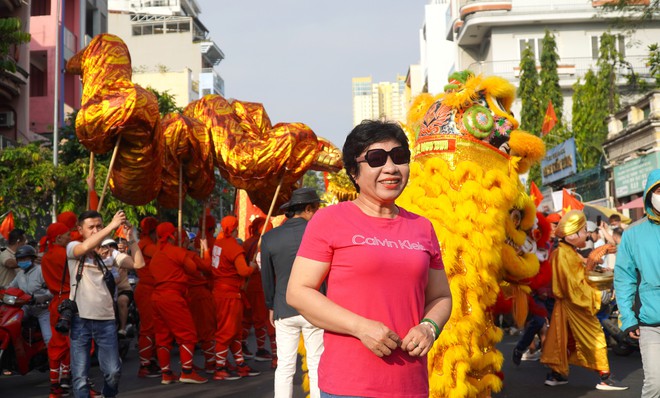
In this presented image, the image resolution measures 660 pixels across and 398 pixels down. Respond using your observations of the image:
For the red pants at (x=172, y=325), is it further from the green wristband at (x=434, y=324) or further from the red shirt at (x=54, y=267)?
the green wristband at (x=434, y=324)

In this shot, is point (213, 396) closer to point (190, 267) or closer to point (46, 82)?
point (190, 267)

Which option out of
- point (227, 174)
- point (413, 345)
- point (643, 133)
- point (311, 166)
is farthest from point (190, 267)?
point (643, 133)

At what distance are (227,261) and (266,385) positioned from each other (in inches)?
58.2

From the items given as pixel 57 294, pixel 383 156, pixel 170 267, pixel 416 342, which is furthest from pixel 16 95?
pixel 416 342

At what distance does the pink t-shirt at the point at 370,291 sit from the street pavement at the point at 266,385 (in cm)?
517

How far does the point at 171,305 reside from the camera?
9.36m

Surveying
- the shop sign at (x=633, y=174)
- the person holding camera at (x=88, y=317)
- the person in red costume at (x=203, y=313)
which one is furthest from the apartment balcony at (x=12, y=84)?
the person holding camera at (x=88, y=317)

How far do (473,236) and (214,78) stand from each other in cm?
7360

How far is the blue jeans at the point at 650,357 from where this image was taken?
5137 millimetres

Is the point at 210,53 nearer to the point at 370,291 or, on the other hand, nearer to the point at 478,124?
the point at 478,124

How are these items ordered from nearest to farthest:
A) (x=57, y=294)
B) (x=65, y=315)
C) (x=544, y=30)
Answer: (x=65, y=315) < (x=57, y=294) < (x=544, y=30)

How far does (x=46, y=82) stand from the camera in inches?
1326

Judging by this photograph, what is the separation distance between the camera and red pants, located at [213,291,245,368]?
9.71 meters

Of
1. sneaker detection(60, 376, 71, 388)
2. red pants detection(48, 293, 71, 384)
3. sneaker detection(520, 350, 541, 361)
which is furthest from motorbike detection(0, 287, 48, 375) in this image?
sneaker detection(520, 350, 541, 361)
